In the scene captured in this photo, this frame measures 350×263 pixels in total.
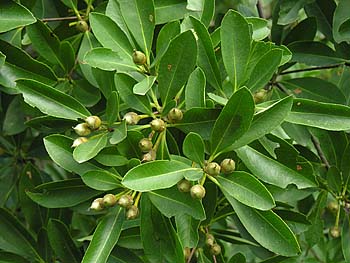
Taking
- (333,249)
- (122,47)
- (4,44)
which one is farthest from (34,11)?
(333,249)

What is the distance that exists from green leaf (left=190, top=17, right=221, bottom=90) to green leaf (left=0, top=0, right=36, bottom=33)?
31 centimetres

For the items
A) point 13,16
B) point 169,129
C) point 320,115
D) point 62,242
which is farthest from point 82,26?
point 320,115

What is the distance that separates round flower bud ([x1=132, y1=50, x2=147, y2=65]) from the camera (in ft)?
3.55

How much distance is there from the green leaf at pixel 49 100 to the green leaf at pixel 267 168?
0.30m

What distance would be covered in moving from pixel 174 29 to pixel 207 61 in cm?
8

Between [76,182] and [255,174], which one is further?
[76,182]

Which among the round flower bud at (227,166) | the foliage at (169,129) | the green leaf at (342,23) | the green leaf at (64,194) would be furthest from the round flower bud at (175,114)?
the green leaf at (342,23)

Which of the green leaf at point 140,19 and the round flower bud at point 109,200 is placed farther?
the green leaf at point 140,19

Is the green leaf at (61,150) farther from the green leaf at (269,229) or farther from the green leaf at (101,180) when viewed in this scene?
the green leaf at (269,229)

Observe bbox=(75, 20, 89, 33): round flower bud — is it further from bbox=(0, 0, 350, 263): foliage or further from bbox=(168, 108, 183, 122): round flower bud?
bbox=(168, 108, 183, 122): round flower bud

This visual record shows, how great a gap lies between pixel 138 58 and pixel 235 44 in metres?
0.17

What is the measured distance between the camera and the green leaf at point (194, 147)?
972mm

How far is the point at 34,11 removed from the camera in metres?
1.32

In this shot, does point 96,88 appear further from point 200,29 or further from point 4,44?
point 200,29
